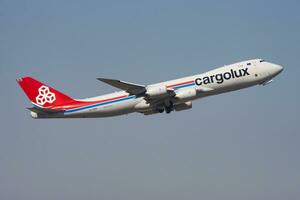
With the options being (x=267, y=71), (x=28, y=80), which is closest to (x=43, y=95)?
(x=28, y=80)

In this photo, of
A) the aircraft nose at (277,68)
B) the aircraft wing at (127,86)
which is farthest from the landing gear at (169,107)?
the aircraft nose at (277,68)

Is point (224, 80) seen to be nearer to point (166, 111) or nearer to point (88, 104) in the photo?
point (166, 111)

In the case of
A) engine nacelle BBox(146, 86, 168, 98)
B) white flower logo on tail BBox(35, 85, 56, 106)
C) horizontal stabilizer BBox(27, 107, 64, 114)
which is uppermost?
white flower logo on tail BBox(35, 85, 56, 106)

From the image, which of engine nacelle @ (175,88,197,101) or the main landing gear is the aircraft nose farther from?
the main landing gear

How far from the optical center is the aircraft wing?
215ft

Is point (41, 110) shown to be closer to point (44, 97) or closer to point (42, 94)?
point (44, 97)

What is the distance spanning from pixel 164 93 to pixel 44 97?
1585 cm

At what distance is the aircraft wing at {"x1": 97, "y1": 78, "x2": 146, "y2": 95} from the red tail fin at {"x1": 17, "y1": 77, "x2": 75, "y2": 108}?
7.39m

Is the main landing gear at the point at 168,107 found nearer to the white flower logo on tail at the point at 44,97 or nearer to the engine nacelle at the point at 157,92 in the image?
the engine nacelle at the point at 157,92

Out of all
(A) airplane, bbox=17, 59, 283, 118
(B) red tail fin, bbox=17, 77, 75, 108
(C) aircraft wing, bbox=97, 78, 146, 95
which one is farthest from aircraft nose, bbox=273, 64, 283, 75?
(B) red tail fin, bbox=17, 77, 75, 108

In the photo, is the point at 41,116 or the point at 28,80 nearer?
the point at 41,116

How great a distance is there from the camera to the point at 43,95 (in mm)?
74125

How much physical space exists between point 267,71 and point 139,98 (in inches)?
579

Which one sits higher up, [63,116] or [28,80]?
[28,80]
